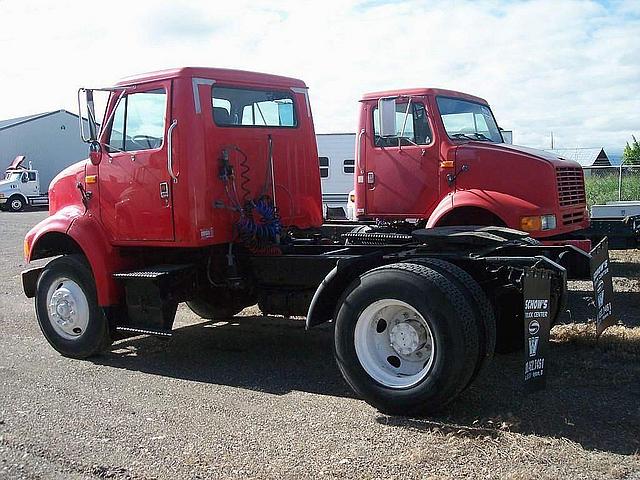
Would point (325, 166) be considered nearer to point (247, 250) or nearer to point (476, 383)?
point (247, 250)

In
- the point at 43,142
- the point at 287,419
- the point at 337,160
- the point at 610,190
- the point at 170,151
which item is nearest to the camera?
the point at 287,419

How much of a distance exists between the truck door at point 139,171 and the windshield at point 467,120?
3.79m

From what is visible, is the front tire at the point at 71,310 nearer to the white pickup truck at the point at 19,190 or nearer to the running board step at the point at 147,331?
the running board step at the point at 147,331

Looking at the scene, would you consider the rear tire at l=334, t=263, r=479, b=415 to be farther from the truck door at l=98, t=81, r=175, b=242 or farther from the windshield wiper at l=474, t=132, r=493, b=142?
the windshield wiper at l=474, t=132, r=493, b=142

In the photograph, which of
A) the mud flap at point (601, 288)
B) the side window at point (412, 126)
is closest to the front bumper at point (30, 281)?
the side window at point (412, 126)

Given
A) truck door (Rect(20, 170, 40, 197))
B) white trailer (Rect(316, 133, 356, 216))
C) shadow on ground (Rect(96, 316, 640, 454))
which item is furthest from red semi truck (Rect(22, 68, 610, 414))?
truck door (Rect(20, 170, 40, 197))

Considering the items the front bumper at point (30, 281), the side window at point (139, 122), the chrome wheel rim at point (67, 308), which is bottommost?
the chrome wheel rim at point (67, 308)

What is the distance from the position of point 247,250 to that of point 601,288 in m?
3.20

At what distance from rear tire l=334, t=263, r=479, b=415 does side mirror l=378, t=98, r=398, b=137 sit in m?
3.32

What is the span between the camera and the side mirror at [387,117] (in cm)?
848

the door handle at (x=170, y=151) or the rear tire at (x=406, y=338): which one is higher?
the door handle at (x=170, y=151)

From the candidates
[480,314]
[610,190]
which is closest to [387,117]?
[480,314]

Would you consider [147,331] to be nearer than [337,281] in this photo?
No

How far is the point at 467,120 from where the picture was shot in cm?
951
